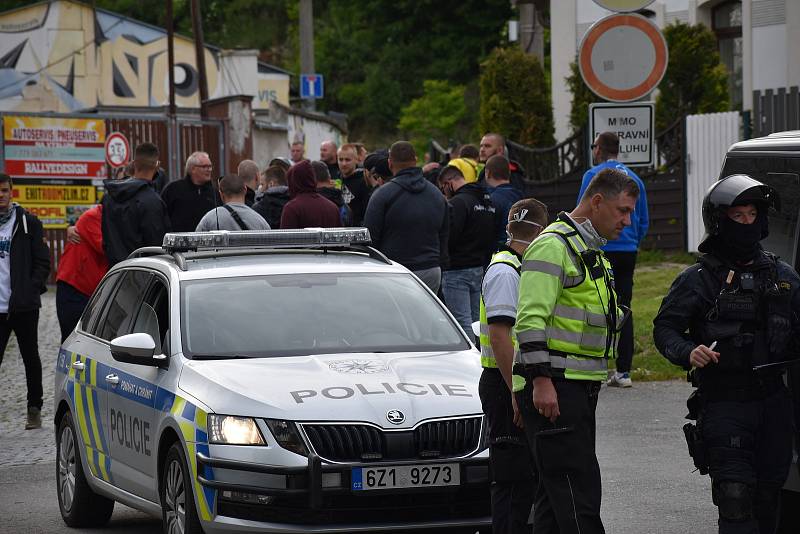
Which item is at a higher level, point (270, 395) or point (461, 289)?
point (270, 395)

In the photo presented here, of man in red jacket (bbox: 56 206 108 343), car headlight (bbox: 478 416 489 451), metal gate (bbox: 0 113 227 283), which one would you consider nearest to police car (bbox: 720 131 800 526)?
car headlight (bbox: 478 416 489 451)

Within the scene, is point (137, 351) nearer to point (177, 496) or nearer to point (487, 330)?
point (177, 496)

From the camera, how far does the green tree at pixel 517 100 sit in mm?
24922

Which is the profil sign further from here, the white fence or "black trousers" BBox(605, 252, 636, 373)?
the white fence

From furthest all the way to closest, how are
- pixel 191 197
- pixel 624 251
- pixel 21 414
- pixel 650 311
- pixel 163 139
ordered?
pixel 163 139, pixel 650 311, pixel 191 197, pixel 21 414, pixel 624 251

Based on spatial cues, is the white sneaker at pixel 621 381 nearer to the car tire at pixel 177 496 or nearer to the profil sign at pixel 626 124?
the profil sign at pixel 626 124

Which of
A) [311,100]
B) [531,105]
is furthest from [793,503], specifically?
[311,100]

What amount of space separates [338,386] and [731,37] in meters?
23.1

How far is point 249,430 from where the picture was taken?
6648 millimetres

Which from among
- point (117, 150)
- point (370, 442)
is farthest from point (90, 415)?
point (117, 150)

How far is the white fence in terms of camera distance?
19484 millimetres

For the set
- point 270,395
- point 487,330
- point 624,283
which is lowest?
point 624,283

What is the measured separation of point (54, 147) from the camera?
25.5 metres

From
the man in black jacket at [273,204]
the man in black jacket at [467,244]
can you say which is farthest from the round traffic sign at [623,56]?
the man in black jacket at [273,204]
